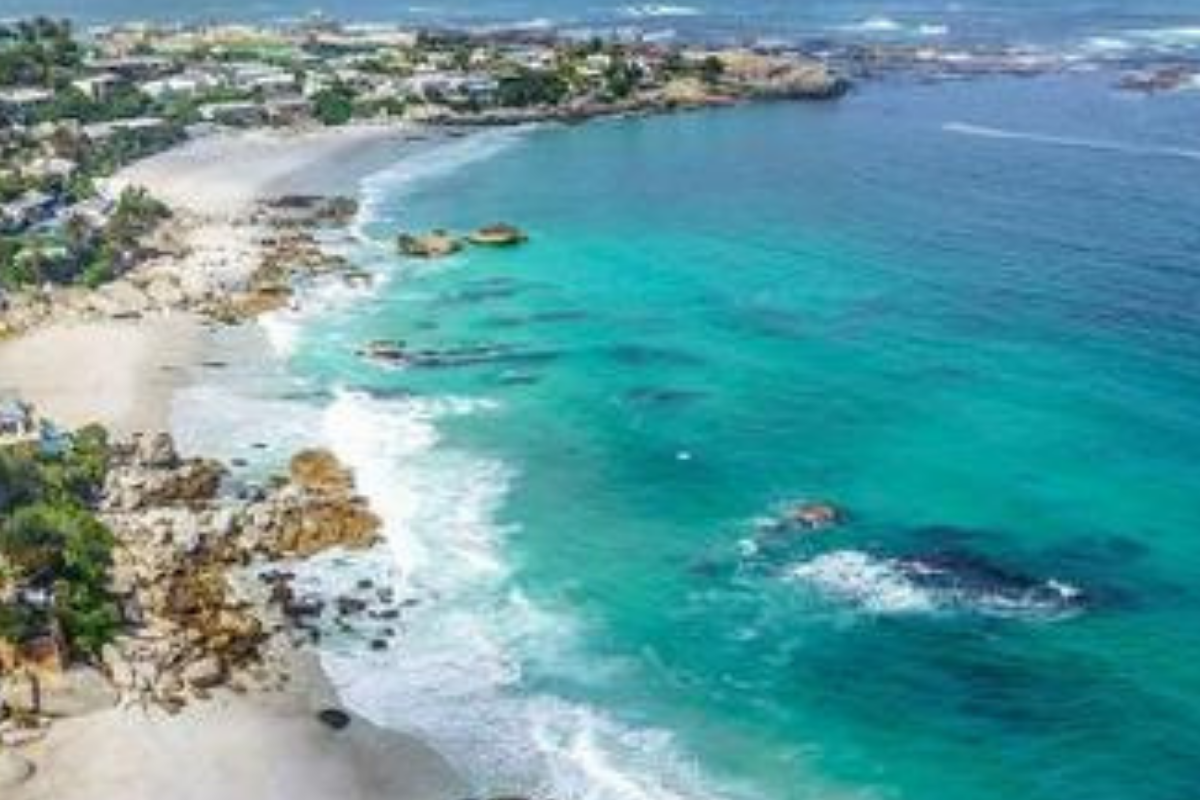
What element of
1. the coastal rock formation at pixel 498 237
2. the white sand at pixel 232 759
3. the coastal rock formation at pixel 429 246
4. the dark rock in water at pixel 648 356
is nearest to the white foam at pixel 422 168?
the coastal rock formation at pixel 429 246

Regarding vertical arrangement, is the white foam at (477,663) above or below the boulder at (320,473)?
below

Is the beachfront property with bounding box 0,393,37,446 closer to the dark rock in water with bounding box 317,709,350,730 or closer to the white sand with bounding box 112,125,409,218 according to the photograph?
the dark rock in water with bounding box 317,709,350,730

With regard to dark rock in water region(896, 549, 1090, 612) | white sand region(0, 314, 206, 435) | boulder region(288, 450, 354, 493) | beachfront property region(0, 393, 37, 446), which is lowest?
white sand region(0, 314, 206, 435)

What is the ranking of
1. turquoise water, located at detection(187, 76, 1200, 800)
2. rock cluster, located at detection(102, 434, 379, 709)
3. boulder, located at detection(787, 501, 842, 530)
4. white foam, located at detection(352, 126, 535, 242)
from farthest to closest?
white foam, located at detection(352, 126, 535, 242)
boulder, located at detection(787, 501, 842, 530)
rock cluster, located at detection(102, 434, 379, 709)
turquoise water, located at detection(187, 76, 1200, 800)

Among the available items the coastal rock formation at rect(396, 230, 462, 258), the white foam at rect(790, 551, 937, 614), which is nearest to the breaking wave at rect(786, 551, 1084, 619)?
the white foam at rect(790, 551, 937, 614)

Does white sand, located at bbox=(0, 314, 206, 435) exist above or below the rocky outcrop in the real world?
below

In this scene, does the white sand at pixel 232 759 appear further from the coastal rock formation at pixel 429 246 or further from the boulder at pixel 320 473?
the coastal rock formation at pixel 429 246
